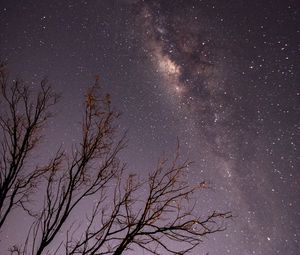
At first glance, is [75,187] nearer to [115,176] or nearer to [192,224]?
[115,176]

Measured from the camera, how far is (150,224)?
12.8 feet

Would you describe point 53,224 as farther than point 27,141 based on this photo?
No

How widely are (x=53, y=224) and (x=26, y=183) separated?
1618 mm

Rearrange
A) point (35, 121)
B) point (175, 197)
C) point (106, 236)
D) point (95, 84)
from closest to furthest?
point (106, 236) < point (175, 197) < point (95, 84) < point (35, 121)

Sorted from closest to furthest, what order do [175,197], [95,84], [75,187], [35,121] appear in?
[175,197]
[75,187]
[95,84]
[35,121]

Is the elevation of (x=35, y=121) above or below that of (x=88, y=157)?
above

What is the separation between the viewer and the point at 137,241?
3836mm

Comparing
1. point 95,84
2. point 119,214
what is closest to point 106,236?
point 119,214

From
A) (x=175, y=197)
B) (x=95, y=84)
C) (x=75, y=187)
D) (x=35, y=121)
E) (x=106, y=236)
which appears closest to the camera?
(x=106, y=236)

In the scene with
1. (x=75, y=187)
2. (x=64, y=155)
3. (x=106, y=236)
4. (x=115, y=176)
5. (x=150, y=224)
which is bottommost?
(x=106, y=236)

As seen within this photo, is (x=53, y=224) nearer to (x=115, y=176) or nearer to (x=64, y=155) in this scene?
(x=115, y=176)

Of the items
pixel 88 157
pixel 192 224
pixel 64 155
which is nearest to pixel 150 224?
pixel 192 224

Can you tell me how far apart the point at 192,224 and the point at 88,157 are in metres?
1.79

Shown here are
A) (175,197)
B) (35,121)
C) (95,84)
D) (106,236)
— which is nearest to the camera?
(106,236)
